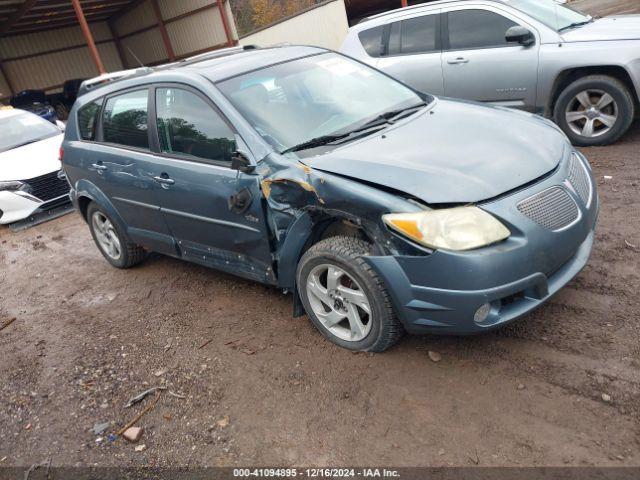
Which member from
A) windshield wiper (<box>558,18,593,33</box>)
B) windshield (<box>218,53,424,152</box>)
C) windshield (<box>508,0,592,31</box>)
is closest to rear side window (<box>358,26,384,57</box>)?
windshield (<box>508,0,592,31</box>)

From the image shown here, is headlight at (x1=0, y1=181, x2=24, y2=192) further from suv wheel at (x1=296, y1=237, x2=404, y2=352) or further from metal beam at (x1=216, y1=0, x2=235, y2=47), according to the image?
metal beam at (x1=216, y1=0, x2=235, y2=47)

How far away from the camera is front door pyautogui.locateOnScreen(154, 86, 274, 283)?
336 cm

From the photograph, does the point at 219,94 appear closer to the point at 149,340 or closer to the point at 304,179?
the point at 304,179

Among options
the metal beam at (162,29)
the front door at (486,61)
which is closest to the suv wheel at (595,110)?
the front door at (486,61)

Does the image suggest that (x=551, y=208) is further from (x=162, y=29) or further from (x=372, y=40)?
(x=162, y=29)

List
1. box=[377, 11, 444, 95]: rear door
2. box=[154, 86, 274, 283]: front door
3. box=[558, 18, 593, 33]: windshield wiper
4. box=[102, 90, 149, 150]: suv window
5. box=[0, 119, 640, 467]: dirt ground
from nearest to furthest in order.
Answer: box=[0, 119, 640, 467]: dirt ground
box=[154, 86, 274, 283]: front door
box=[102, 90, 149, 150]: suv window
box=[558, 18, 593, 33]: windshield wiper
box=[377, 11, 444, 95]: rear door

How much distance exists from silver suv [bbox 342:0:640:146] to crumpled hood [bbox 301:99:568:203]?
8.41 ft

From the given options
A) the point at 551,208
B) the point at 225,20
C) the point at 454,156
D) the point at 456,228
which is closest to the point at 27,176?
the point at 454,156

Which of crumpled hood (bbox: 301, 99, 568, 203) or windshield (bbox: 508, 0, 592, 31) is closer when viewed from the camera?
crumpled hood (bbox: 301, 99, 568, 203)

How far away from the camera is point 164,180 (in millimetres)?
3811

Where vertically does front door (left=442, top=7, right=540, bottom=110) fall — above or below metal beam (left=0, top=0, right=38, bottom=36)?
below

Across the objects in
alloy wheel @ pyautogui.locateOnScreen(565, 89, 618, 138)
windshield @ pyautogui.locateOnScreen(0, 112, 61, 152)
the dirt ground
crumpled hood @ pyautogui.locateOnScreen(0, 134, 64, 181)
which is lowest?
the dirt ground

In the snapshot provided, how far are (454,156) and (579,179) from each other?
793 mm

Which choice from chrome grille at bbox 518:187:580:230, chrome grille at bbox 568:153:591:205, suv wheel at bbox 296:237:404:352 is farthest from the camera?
chrome grille at bbox 568:153:591:205
